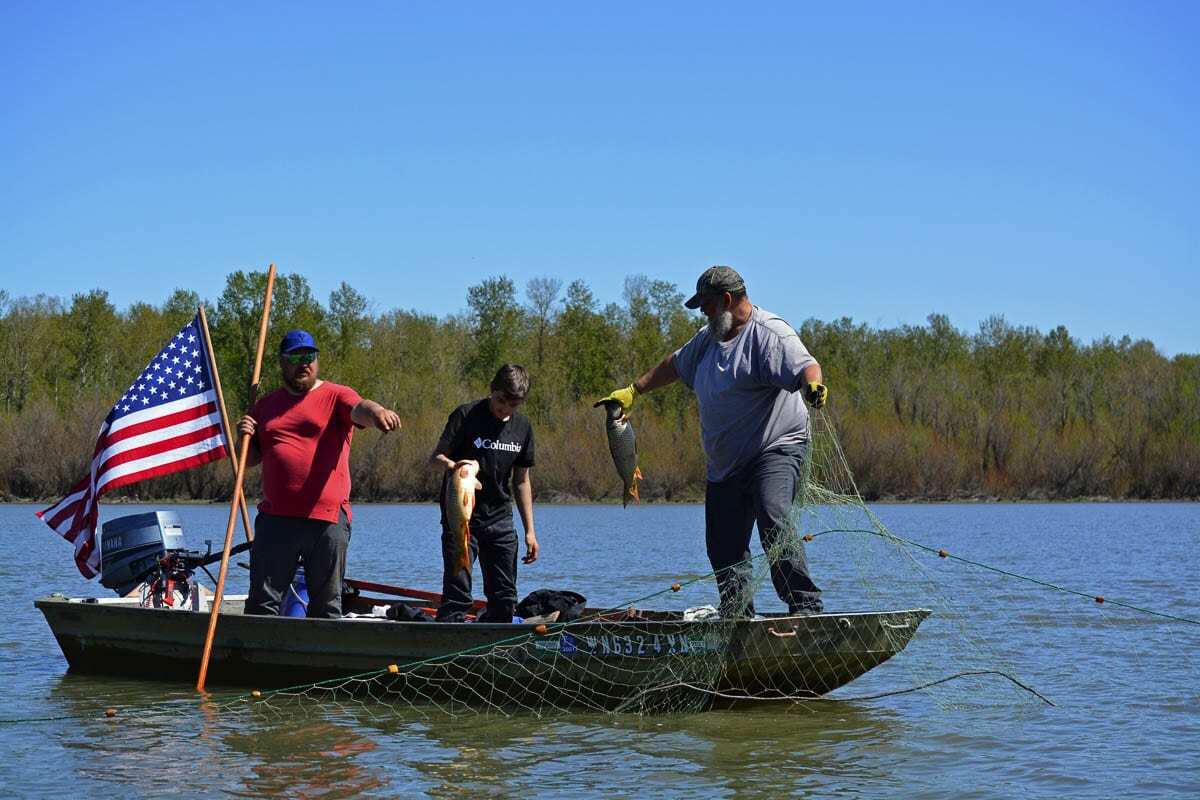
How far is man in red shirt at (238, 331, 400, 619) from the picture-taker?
31.6 ft

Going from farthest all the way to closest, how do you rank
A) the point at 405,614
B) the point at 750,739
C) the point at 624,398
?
the point at 405,614 < the point at 624,398 < the point at 750,739

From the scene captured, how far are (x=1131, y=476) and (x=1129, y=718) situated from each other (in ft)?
175

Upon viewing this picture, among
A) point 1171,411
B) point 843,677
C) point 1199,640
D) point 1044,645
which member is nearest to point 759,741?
point 843,677

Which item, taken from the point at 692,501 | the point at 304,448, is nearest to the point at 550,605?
the point at 304,448

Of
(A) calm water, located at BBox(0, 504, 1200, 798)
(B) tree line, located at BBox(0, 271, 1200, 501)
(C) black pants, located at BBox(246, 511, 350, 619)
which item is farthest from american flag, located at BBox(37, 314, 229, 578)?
(B) tree line, located at BBox(0, 271, 1200, 501)

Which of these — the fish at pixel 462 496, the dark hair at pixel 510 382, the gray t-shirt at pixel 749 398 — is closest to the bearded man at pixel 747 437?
the gray t-shirt at pixel 749 398

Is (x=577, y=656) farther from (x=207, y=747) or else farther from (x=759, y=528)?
(x=207, y=747)

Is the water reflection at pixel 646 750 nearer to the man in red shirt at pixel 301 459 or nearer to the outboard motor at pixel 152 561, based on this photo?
the man in red shirt at pixel 301 459

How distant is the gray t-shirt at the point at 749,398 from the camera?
28.5 ft

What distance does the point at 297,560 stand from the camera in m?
9.98

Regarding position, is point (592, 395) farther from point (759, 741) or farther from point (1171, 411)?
point (759, 741)

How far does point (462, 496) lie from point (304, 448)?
4.26 feet

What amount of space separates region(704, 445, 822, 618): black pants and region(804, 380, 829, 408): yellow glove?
29.2 inches

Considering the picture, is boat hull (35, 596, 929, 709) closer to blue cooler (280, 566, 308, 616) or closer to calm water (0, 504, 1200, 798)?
calm water (0, 504, 1200, 798)
